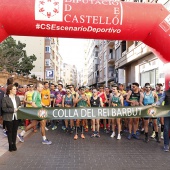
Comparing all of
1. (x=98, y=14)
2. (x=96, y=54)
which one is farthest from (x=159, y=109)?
(x=96, y=54)

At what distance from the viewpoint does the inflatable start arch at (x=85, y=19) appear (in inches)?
240

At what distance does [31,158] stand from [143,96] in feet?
14.0

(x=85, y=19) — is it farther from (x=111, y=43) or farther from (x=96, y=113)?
(x=111, y=43)

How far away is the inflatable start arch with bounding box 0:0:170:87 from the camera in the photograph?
6.09 meters

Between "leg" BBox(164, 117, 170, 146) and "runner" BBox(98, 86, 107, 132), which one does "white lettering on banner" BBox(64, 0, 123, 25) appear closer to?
"leg" BBox(164, 117, 170, 146)

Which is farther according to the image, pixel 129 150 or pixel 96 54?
pixel 96 54

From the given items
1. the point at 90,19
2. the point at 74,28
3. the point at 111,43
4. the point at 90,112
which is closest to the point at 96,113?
the point at 90,112

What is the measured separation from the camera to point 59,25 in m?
6.31

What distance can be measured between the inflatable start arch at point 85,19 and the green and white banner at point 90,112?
1.87 meters

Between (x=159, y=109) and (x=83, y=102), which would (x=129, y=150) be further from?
(x=83, y=102)

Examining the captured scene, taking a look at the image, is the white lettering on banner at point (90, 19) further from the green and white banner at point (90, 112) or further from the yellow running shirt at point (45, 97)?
the yellow running shirt at point (45, 97)

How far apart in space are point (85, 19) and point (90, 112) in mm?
2755

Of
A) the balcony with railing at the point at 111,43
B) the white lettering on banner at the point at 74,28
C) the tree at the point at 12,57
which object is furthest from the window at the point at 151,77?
the balcony with railing at the point at 111,43

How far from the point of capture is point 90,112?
289 inches
